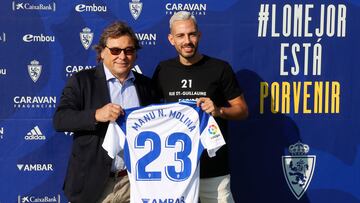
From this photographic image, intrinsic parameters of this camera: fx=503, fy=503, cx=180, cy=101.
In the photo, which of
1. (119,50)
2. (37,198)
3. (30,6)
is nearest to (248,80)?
(119,50)

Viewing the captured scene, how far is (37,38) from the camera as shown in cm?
365

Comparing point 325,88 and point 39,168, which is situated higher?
point 325,88

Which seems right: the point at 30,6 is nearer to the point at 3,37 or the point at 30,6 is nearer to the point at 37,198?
the point at 3,37

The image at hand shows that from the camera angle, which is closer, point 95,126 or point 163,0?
point 95,126

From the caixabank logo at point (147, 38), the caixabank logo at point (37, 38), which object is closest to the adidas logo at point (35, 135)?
the caixabank logo at point (37, 38)

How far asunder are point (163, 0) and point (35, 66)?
1.05 meters

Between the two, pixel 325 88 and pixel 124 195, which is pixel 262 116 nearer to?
pixel 325 88

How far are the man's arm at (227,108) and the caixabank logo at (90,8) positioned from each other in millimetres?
1271

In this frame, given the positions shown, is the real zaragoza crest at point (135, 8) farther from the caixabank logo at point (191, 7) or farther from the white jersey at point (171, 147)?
the white jersey at point (171, 147)

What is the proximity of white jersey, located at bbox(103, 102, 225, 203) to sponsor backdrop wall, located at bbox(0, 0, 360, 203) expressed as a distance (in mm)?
1026

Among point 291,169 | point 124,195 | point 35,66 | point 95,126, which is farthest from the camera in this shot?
point 291,169

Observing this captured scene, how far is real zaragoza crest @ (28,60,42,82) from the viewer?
12.0ft

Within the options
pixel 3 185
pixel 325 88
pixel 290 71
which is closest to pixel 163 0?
pixel 290 71

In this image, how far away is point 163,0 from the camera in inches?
146
